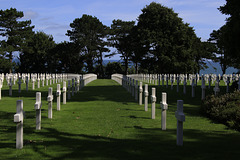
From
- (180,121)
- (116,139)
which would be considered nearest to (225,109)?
(180,121)

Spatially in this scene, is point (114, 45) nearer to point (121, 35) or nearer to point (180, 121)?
point (121, 35)

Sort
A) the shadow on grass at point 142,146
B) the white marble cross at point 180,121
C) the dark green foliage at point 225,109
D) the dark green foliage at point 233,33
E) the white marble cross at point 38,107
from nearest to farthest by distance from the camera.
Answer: the shadow on grass at point 142,146
the white marble cross at point 180,121
the white marble cross at point 38,107
the dark green foliage at point 225,109
the dark green foliage at point 233,33

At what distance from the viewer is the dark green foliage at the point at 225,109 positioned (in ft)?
32.3

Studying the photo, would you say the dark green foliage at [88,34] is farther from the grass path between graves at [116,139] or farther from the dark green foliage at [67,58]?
the grass path between graves at [116,139]

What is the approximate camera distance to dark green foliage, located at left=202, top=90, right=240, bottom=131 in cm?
984

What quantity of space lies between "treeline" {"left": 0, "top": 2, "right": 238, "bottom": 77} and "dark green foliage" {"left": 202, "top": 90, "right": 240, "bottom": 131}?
4379 cm

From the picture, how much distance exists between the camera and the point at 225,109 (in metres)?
10.8

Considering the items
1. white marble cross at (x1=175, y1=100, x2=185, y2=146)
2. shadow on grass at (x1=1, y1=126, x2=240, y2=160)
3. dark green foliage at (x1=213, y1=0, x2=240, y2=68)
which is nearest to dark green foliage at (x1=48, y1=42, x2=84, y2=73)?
dark green foliage at (x1=213, y1=0, x2=240, y2=68)

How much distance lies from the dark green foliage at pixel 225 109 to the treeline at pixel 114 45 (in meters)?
43.8

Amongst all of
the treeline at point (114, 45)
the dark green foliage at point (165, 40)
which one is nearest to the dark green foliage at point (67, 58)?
the treeline at point (114, 45)

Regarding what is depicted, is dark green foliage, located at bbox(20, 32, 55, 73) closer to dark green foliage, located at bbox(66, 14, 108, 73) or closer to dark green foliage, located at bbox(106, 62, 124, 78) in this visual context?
→ dark green foliage, located at bbox(66, 14, 108, 73)

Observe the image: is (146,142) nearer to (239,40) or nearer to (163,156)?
(163,156)

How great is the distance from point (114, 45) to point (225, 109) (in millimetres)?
69253

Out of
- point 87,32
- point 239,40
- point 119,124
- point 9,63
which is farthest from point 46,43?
point 119,124
